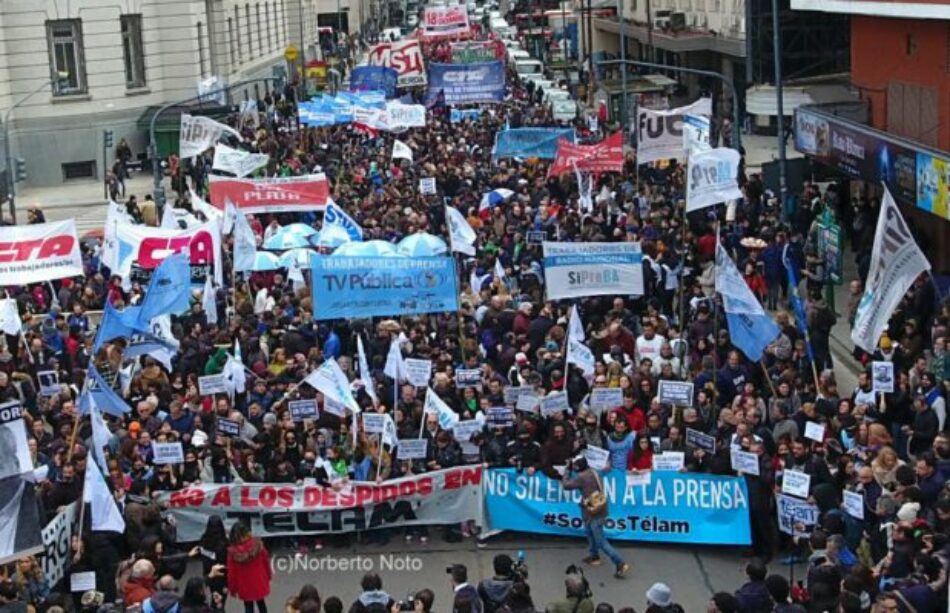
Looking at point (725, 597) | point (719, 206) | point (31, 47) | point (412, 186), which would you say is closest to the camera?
point (725, 597)

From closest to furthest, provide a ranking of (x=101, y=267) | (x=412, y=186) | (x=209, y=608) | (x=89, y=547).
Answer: (x=209, y=608)
(x=89, y=547)
(x=101, y=267)
(x=412, y=186)

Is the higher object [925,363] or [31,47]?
[31,47]

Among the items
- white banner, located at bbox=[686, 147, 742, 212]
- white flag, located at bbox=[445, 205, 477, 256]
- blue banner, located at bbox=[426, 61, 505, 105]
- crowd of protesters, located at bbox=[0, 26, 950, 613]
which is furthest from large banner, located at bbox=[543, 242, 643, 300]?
blue banner, located at bbox=[426, 61, 505, 105]

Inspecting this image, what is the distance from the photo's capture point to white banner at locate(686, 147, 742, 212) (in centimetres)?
2308

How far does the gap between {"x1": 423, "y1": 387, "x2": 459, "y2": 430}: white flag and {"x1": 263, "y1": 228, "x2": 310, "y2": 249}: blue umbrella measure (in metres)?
9.40

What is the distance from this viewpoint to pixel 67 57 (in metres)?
49.4

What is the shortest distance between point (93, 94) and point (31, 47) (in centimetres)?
246

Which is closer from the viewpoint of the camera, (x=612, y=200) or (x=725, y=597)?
(x=725, y=597)

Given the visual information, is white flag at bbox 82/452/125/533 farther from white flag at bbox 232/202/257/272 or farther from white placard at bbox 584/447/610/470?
white flag at bbox 232/202/257/272

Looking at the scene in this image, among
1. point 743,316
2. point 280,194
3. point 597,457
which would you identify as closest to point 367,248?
point 280,194

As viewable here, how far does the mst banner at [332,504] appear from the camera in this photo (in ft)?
52.0

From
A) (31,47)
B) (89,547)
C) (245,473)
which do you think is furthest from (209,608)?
(31,47)

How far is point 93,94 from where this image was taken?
4944 centimetres

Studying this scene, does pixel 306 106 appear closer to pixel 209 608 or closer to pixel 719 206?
pixel 719 206
